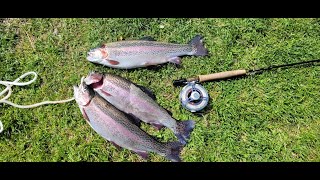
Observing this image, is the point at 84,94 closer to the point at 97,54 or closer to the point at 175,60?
the point at 97,54

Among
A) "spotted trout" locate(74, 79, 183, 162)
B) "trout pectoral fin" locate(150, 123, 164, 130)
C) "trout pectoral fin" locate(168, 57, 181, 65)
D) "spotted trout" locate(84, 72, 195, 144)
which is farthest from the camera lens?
"trout pectoral fin" locate(168, 57, 181, 65)

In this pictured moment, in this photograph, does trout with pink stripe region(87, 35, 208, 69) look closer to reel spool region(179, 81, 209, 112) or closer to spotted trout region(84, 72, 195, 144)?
spotted trout region(84, 72, 195, 144)

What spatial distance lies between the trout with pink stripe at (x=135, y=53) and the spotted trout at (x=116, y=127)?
0.43m

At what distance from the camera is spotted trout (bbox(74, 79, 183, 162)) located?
15.6 feet

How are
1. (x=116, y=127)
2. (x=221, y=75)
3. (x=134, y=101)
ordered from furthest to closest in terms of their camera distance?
1. (x=221, y=75)
2. (x=134, y=101)
3. (x=116, y=127)

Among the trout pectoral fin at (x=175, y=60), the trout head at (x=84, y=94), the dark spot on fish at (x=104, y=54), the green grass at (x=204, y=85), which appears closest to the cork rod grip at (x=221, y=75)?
the green grass at (x=204, y=85)

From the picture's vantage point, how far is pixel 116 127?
4.75m

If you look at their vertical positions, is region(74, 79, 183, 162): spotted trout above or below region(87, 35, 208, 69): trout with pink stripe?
below

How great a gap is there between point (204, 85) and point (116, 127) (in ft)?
3.81

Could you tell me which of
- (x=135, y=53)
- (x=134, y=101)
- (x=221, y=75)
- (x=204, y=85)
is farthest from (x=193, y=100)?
(x=135, y=53)

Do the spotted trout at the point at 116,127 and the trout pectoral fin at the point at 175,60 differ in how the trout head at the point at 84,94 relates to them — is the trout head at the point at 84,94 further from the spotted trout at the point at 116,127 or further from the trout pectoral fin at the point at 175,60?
the trout pectoral fin at the point at 175,60

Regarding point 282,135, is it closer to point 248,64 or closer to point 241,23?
point 248,64

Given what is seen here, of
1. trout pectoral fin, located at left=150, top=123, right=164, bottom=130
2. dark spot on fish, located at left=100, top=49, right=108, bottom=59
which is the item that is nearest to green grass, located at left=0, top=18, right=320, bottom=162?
trout pectoral fin, located at left=150, top=123, right=164, bottom=130

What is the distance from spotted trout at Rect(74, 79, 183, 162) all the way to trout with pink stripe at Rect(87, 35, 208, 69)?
43 cm
